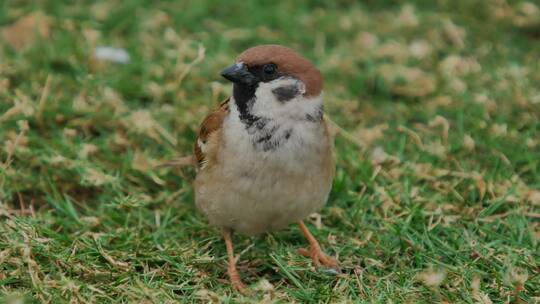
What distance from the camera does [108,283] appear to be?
3328 millimetres

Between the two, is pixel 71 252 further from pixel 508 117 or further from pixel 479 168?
pixel 508 117

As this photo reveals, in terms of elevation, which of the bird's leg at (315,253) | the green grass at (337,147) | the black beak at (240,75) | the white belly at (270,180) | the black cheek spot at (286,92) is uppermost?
the black beak at (240,75)

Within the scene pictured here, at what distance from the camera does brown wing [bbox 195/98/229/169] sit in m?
3.60

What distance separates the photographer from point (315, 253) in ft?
11.9

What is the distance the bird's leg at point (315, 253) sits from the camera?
3.55m

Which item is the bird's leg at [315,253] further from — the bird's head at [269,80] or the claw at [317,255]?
the bird's head at [269,80]

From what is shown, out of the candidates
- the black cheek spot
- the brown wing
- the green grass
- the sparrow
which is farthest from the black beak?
the green grass

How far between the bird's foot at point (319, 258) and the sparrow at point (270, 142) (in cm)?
2

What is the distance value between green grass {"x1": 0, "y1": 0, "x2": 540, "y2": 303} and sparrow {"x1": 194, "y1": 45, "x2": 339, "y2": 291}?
27 centimetres

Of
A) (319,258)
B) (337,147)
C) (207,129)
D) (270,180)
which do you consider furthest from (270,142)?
(337,147)

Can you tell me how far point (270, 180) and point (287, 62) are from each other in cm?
47

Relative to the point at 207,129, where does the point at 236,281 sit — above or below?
below

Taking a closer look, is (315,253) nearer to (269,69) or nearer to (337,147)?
(269,69)

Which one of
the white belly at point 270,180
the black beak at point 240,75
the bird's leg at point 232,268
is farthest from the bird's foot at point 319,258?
the black beak at point 240,75
